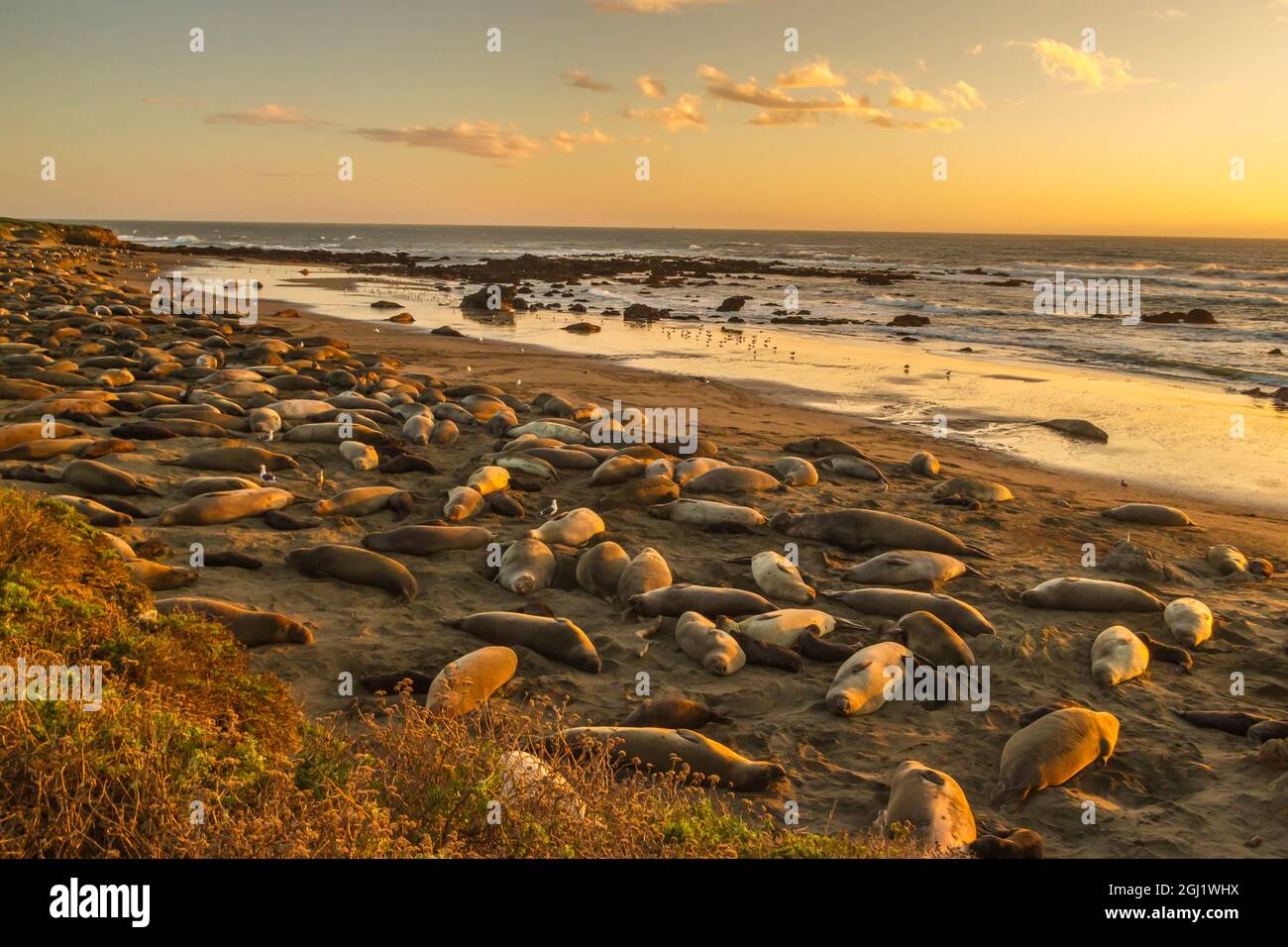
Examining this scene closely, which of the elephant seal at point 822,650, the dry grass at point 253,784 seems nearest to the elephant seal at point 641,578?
the elephant seal at point 822,650

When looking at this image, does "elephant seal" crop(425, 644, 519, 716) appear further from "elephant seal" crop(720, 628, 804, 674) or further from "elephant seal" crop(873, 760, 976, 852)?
"elephant seal" crop(873, 760, 976, 852)

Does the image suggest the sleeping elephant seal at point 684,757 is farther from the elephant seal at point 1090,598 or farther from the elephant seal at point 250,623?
the elephant seal at point 1090,598

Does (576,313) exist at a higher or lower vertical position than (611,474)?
higher

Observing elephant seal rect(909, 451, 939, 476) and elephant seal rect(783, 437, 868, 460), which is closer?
elephant seal rect(909, 451, 939, 476)

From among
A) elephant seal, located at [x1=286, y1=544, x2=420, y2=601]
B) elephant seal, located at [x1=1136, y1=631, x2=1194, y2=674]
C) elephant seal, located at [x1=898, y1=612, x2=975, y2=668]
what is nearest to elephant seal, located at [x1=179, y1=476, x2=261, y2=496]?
elephant seal, located at [x1=286, y1=544, x2=420, y2=601]

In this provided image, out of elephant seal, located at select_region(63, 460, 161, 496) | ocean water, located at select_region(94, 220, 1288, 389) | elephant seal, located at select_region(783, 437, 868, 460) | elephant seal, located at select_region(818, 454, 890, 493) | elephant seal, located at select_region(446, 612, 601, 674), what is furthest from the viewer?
ocean water, located at select_region(94, 220, 1288, 389)

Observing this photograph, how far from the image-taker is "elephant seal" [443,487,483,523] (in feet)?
28.9

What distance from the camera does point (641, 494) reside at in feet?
31.4

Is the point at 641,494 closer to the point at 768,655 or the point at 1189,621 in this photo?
the point at 768,655

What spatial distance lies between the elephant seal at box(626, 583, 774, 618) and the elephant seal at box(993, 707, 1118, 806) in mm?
2282

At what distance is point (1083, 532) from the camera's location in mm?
9445
